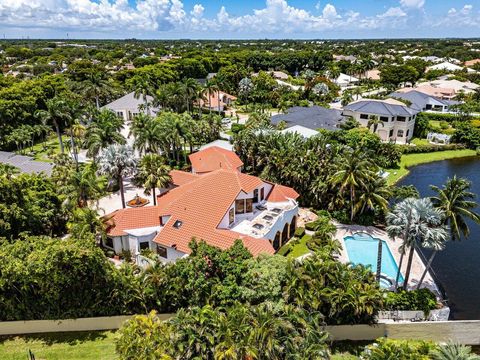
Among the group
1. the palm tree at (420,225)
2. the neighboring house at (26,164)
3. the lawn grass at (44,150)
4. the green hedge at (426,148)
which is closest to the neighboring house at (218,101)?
the lawn grass at (44,150)

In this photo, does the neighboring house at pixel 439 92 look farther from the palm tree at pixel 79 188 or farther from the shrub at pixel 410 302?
the palm tree at pixel 79 188

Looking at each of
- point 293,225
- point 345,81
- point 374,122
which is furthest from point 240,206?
point 345,81

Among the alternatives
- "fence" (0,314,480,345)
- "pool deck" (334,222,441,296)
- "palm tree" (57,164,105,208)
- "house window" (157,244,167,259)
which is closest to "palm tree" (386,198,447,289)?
"pool deck" (334,222,441,296)

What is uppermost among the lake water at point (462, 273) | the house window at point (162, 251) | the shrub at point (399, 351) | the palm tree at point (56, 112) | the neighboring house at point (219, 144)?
the palm tree at point (56, 112)

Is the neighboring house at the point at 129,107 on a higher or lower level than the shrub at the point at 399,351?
higher

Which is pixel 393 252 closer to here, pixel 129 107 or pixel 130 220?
pixel 130 220
